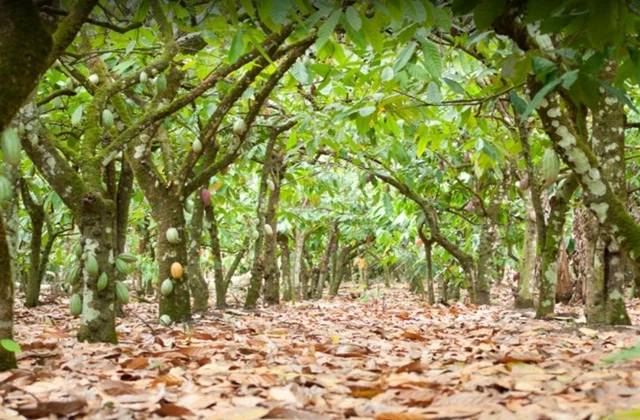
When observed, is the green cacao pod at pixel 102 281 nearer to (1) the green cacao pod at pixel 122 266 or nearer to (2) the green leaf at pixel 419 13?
(1) the green cacao pod at pixel 122 266

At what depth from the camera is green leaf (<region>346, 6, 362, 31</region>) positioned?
1812 mm

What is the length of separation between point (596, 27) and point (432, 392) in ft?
3.37

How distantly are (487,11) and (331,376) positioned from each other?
3.95 ft

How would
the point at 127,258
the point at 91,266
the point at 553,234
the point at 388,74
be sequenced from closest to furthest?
the point at 91,266, the point at 388,74, the point at 127,258, the point at 553,234

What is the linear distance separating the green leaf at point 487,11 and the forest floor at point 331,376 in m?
0.93

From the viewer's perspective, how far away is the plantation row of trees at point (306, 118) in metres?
1.98

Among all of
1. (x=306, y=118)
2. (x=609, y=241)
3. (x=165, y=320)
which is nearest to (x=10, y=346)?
(x=165, y=320)

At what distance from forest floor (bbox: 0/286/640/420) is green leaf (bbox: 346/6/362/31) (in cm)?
101

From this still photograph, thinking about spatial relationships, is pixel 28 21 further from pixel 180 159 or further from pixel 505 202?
pixel 505 202

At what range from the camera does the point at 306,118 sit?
4582 mm

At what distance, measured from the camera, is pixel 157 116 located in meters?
3.13

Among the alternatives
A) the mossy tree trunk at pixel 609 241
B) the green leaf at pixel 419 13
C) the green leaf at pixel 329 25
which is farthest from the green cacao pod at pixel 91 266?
the mossy tree trunk at pixel 609 241

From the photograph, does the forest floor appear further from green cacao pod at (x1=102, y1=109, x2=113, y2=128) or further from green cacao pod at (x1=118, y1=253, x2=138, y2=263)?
green cacao pod at (x1=102, y1=109, x2=113, y2=128)

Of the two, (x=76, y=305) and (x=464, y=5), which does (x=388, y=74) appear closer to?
(x=464, y=5)
